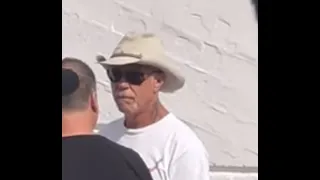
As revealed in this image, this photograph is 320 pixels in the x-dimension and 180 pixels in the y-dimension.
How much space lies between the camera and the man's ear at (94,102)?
9.73 feet

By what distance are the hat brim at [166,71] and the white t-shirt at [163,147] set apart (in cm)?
14

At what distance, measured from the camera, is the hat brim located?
294 cm

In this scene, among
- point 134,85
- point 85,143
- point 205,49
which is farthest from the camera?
point 205,49

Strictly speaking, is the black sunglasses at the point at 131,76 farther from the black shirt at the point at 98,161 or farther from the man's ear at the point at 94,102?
the black shirt at the point at 98,161

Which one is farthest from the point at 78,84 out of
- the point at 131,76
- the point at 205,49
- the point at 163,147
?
the point at 205,49

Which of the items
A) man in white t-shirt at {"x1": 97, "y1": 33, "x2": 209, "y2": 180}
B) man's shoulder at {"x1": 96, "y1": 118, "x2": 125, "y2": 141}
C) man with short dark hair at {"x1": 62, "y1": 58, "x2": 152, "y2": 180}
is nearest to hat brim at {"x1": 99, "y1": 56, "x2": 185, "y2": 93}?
man in white t-shirt at {"x1": 97, "y1": 33, "x2": 209, "y2": 180}

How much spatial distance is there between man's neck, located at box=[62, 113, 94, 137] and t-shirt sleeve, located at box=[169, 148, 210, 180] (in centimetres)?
41

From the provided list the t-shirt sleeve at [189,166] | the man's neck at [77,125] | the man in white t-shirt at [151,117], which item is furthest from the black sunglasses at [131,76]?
the t-shirt sleeve at [189,166]

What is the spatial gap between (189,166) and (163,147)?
0.47ft

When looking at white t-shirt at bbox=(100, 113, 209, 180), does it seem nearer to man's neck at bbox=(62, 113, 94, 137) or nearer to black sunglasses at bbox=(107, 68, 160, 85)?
man's neck at bbox=(62, 113, 94, 137)

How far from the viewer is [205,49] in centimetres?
307

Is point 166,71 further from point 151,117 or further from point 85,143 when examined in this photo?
point 85,143
